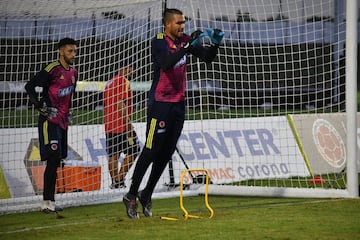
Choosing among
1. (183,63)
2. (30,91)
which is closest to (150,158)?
(183,63)

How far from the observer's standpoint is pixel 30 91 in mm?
11727

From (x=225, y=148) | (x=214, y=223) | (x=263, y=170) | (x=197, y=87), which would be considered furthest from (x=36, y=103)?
(x=263, y=170)

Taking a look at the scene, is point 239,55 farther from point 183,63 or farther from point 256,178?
point 183,63

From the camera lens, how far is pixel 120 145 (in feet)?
46.0

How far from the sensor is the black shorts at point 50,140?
11828mm

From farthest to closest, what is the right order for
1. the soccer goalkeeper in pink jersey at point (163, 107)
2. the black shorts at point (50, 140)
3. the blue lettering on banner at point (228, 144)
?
the blue lettering on banner at point (228, 144) < the black shorts at point (50, 140) < the soccer goalkeeper in pink jersey at point (163, 107)

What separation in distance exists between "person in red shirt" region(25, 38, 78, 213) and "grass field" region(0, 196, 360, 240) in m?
0.51

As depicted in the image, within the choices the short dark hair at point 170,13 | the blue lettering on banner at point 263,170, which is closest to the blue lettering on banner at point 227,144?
the blue lettering on banner at point 263,170

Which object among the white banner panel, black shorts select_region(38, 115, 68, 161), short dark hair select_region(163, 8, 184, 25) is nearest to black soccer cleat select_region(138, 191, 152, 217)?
black shorts select_region(38, 115, 68, 161)

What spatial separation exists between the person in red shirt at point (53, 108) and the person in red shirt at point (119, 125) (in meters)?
1.76

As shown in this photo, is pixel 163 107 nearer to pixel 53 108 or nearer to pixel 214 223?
pixel 214 223

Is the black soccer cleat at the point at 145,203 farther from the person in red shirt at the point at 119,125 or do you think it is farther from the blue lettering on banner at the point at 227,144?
the blue lettering on banner at the point at 227,144

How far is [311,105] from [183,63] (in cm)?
586

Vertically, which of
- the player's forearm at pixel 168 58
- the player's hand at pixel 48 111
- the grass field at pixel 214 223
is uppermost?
the player's forearm at pixel 168 58
